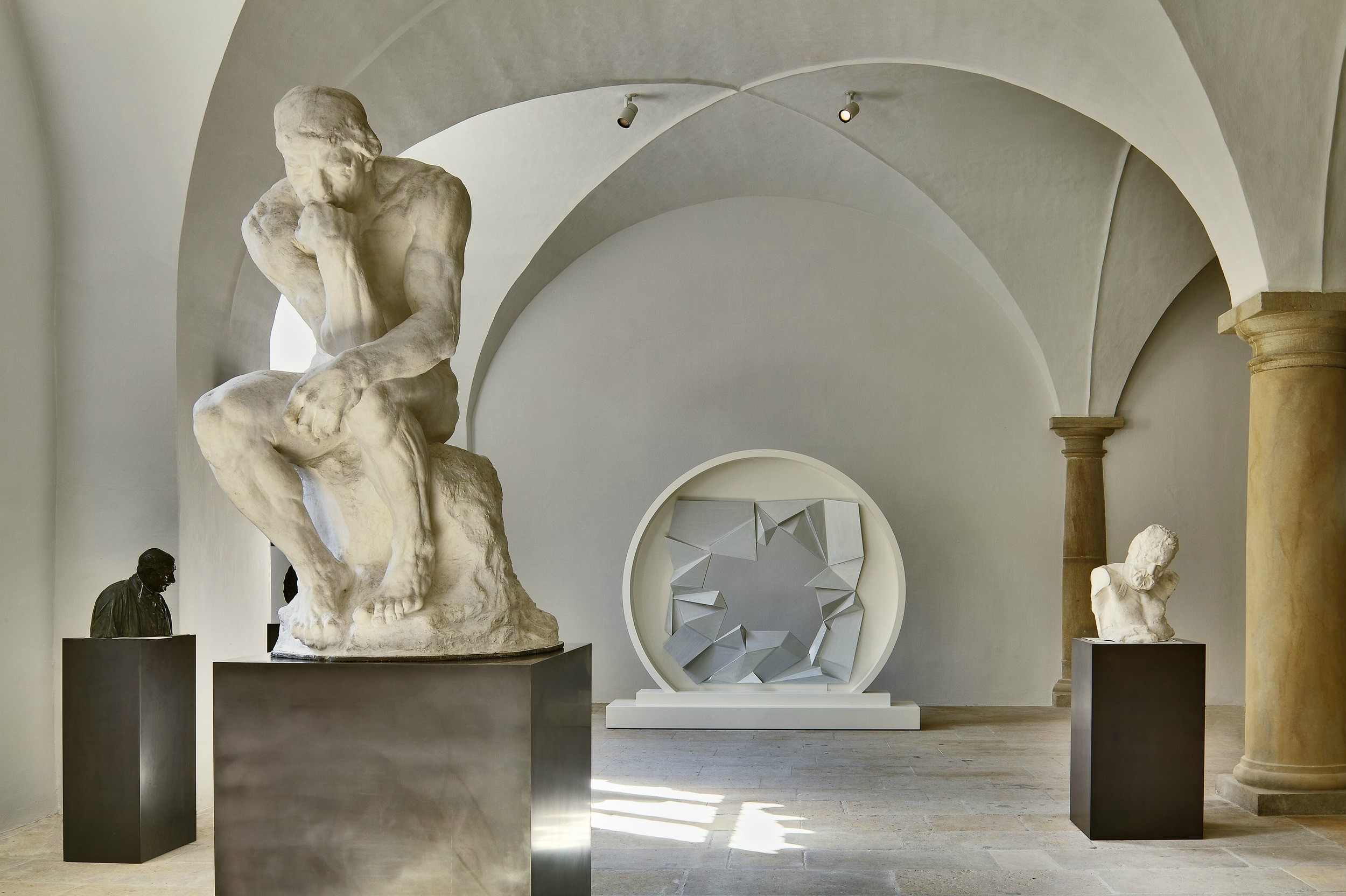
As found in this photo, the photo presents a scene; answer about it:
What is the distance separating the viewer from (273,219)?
2828mm

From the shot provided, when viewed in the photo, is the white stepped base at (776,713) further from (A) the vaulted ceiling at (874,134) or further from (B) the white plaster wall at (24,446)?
(B) the white plaster wall at (24,446)

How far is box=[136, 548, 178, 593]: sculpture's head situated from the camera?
15.6 ft

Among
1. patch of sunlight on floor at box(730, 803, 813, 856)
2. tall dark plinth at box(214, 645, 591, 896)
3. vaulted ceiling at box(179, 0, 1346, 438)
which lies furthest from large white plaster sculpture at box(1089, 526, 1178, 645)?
tall dark plinth at box(214, 645, 591, 896)

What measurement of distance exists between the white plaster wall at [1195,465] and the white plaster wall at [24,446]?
8141 millimetres

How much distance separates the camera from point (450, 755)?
255 centimetres

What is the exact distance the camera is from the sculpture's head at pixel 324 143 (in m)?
2.68

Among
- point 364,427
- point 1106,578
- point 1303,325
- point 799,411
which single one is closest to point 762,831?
point 1106,578

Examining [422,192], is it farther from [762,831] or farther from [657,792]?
[657,792]

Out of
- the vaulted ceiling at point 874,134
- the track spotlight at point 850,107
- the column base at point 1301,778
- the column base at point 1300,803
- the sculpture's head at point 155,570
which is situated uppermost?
the track spotlight at point 850,107

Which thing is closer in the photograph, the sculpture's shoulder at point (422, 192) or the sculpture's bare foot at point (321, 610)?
the sculpture's bare foot at point (321, 610)

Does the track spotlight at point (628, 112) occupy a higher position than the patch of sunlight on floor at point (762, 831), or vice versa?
the track spotlight at point (628, 112)

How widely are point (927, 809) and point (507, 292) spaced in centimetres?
574

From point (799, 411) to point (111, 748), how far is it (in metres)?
6.44

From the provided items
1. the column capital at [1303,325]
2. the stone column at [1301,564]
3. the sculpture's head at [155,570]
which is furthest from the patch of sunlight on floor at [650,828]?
the column capital at [1303,325]
